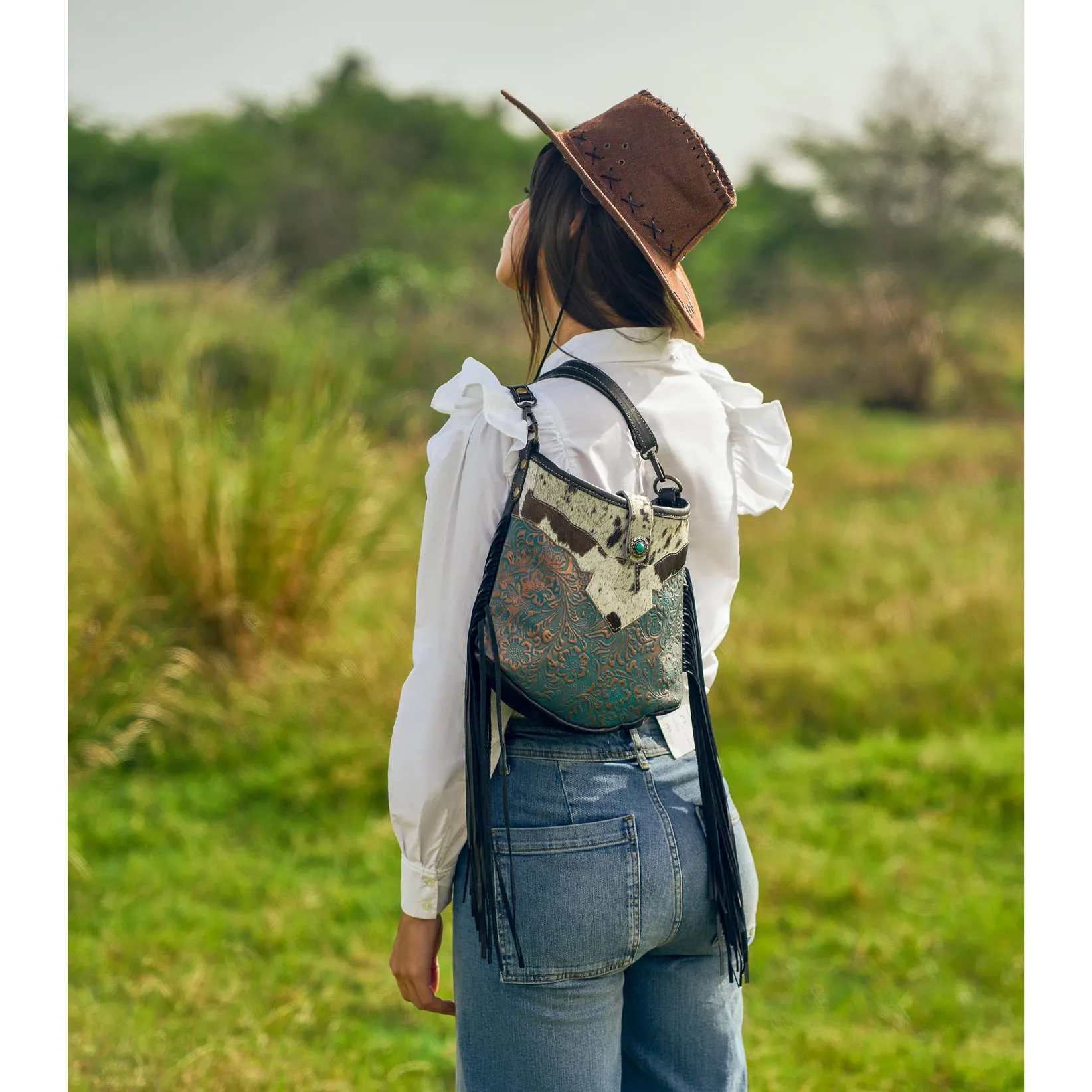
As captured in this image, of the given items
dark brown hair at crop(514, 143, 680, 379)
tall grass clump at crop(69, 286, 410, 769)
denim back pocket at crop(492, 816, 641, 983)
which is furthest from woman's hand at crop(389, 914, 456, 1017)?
tall grass clump at crop(69, 286, 410, 769)

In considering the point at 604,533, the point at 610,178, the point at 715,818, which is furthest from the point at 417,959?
the point at 610,178

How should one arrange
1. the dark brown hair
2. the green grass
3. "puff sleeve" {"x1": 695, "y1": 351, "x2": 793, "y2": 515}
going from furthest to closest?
the green grass → "puff sleeve" {"x1": 695, "y1": 351, "x2": 793, "y2": 515} → the dark brown hair

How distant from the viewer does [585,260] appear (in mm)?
1271

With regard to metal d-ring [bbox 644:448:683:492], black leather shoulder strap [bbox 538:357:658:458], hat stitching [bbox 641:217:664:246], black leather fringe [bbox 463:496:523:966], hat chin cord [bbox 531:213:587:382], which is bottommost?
black leather fringe [bbox 463:496:523:966]

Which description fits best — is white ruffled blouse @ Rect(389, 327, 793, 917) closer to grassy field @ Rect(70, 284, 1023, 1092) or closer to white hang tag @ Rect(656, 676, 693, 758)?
white hang tag @ Rect(656, 676, 693, 758)

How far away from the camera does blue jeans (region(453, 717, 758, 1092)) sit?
Result: 1.16 meters

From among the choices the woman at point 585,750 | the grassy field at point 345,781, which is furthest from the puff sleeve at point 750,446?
the grassy field at point 345,781

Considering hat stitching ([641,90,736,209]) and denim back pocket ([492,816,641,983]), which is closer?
denim back pocket ([492,816,641,983])

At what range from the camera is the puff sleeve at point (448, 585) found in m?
1.19

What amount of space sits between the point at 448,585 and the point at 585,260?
40 centimetres

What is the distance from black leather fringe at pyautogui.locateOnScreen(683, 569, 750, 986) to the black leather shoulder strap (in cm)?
17

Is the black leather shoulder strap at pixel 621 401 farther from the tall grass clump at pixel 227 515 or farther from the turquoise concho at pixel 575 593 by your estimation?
the tall grass clump at pixel 227 515

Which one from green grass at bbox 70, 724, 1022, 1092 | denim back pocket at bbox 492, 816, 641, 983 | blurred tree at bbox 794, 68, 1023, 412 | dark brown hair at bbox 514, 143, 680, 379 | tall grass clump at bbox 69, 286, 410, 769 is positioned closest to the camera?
denim back pocket at bbox 492, 816, 641, 983

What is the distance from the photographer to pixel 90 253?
1689 cm
